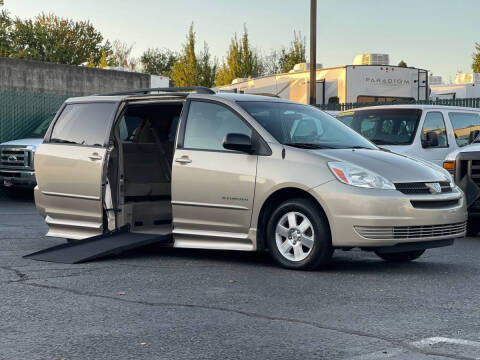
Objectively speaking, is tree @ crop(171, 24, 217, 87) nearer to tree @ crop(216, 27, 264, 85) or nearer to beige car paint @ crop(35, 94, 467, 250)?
tree @ crop(216, 27, 264, 85)

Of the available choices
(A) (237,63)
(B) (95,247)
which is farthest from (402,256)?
(A) (237,63)

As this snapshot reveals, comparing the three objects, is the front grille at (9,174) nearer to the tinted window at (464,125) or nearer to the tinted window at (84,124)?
the tinted window at (84,124)

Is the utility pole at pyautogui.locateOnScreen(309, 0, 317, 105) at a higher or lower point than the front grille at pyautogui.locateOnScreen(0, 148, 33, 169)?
higher

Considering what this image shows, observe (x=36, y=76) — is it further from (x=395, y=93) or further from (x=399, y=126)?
(x=399, y=126)

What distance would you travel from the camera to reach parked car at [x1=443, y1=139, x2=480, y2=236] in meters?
11.8

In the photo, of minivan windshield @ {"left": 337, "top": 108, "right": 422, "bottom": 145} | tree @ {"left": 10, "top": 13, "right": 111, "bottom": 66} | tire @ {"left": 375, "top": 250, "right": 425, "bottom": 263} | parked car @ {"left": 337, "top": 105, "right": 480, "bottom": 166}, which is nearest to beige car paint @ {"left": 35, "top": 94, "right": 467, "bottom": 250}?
tire @ {"left": 375, "top": 250, "right": 425, "bottom": 263}

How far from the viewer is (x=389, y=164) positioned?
8539 millimetres

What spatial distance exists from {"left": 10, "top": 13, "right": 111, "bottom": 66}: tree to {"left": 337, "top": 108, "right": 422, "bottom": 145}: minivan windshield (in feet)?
207

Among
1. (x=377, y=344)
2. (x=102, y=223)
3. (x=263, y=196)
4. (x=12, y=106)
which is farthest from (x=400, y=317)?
(x=12, y=106)

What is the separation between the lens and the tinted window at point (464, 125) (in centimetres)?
1383

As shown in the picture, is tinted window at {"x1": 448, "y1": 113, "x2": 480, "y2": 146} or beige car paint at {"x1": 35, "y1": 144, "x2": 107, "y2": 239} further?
tinted window at {"x1": 448, "y1": 113, "x2": 480, "y2": 146}

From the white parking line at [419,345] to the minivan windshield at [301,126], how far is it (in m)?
3.49

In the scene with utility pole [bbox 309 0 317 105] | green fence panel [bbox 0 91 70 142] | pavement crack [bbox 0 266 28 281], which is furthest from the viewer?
utility pole [bbox 309 0 317 105]

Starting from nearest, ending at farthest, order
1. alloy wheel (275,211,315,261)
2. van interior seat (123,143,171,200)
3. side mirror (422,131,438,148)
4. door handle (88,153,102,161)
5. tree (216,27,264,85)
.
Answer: alloy wheel (275,211,315,261), door handle (88,153,102,161), van interior seat (123,143,171,200), side mirror (422,131,438,148), tree (216,27,264,85)
